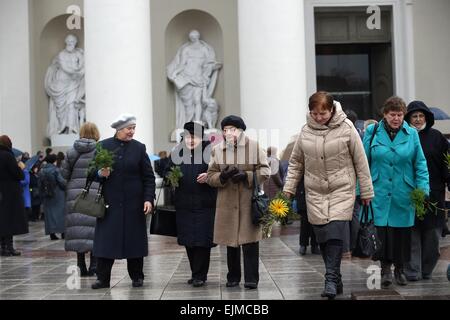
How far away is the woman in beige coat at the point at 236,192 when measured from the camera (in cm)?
880

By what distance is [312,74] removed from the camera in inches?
843

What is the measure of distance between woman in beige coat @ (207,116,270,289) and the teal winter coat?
1.15 metres

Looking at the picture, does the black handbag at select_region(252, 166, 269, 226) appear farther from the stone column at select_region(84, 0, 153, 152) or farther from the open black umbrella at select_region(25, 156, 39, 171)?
the open black umbrella at select_region(25, 156, 39, 171)

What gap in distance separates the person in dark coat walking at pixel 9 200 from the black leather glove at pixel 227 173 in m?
5.50

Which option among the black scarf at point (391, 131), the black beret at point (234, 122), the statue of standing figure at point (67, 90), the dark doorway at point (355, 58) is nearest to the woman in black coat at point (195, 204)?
the black beret at point (234, 122)

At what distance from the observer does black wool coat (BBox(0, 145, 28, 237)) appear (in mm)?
13320

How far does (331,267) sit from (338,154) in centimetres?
105

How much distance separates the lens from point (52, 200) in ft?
52.1

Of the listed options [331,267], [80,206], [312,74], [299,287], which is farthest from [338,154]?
[312,74]

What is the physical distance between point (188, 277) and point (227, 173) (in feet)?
6.12

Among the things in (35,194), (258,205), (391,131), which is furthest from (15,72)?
(391,131)

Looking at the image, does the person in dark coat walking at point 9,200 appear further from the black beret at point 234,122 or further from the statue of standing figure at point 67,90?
the statue of standing figure at point 67,90

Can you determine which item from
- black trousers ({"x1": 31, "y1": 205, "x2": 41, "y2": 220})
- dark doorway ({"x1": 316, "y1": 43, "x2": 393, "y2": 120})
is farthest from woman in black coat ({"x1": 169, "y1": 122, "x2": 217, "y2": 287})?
dark doorway ({"x1": 316, "y1": 43, "x2": 393, "y2": 120})

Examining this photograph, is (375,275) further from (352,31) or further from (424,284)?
(352,31)
